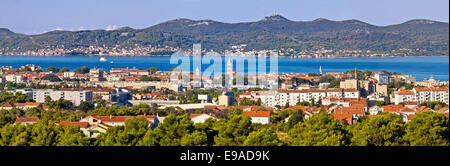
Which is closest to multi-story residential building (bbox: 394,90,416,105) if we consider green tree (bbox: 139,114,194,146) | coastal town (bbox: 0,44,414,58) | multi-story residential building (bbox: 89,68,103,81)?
green tree (bbox: 139,114,194,146)

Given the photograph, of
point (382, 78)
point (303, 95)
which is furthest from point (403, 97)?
point (382, 78)

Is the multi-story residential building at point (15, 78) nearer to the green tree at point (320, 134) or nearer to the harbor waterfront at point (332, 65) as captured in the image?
the harbor waterfront at point (332, 65)

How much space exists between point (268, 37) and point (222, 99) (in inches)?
2402

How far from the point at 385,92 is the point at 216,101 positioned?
6.32m

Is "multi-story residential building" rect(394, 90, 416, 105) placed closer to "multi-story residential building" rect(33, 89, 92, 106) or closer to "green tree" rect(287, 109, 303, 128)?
"green tree" rect(287, 109, 303, 128)

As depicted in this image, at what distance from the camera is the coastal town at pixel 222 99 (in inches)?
439

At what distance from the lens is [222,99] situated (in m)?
16.7

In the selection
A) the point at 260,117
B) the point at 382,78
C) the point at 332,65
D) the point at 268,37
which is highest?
the point at 268,37

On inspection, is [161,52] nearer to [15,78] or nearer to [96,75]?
[96,75]

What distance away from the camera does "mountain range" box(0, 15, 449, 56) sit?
2798 inches

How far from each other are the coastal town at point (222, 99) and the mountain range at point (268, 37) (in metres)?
40.9

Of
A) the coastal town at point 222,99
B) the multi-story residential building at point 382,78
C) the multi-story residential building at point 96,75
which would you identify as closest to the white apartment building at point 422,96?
the coastal town at point 222,99
